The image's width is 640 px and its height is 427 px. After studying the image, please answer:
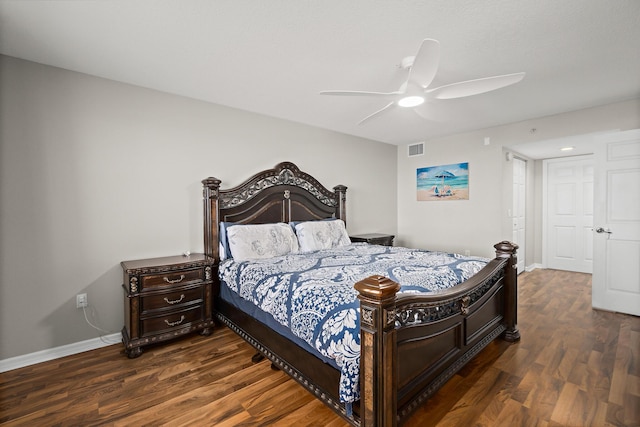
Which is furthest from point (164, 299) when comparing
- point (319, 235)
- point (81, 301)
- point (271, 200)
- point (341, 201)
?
point (341, 201)

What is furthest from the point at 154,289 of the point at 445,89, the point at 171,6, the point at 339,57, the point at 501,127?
the point at 501,127

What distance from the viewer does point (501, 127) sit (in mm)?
4391

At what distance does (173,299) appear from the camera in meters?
2.71

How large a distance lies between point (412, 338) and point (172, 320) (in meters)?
2.17

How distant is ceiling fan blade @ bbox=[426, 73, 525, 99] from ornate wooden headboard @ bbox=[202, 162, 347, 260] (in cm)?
219

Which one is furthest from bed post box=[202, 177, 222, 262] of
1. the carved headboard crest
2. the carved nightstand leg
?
the carved nightstand leg

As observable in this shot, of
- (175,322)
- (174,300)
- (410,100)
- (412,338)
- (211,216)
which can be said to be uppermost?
(410,100)

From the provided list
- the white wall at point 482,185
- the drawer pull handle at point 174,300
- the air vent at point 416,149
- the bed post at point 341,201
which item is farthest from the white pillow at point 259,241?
the air vent at point 416,149

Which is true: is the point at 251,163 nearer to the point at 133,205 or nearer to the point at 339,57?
the point at 133,205

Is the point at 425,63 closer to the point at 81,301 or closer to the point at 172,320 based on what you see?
the point at 172,320

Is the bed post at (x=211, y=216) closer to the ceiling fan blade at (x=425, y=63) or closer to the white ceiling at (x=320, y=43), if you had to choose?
the white ceiling at (x=320, y=43)

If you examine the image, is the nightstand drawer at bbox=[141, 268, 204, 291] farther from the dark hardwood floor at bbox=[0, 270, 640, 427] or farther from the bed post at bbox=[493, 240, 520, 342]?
the bed post at bbox=[493, 240, 520, 342]

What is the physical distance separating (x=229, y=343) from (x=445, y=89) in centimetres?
285

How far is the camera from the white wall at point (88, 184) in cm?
236
